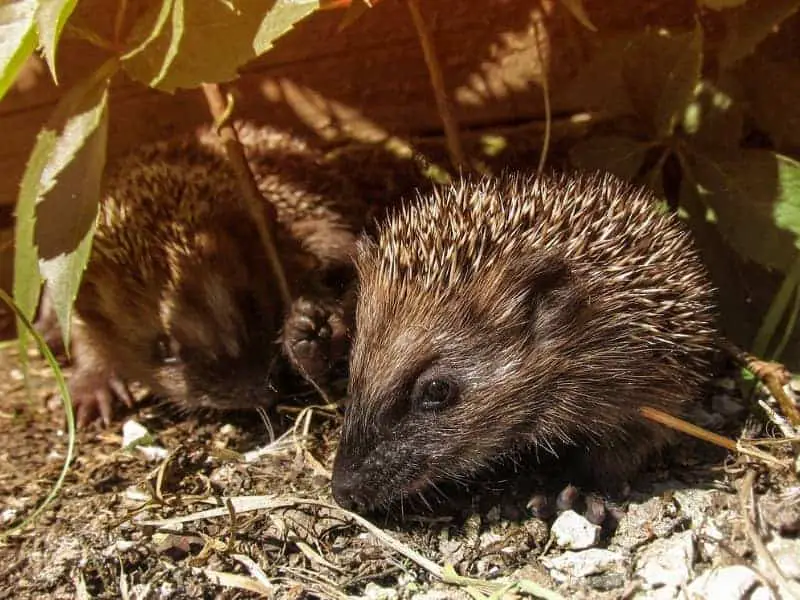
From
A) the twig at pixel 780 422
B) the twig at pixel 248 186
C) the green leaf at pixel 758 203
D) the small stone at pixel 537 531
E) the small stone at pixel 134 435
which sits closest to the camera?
the small stone at pixel 537 531

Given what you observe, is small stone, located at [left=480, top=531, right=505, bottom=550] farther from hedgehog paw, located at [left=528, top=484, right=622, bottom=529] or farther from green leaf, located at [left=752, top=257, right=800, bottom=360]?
green leaf, located at [left=752, top=257, right=800, bottom=360]

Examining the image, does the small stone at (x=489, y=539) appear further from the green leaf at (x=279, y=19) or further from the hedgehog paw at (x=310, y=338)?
the green leaf at (x=279, y=19)

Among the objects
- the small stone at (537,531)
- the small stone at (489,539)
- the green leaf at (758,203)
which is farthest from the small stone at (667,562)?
the green leaf at (758,203)

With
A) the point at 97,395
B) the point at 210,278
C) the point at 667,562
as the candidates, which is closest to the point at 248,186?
the point at 210,278

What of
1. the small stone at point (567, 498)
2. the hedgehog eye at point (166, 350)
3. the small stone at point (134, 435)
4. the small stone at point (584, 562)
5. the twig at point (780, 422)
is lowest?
the small stone at point (584, 562)

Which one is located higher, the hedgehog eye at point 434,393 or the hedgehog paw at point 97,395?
the hedgehog eye at point 434,393

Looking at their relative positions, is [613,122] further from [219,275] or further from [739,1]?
[219,275]

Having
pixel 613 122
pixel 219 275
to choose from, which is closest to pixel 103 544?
pixel 219 275
